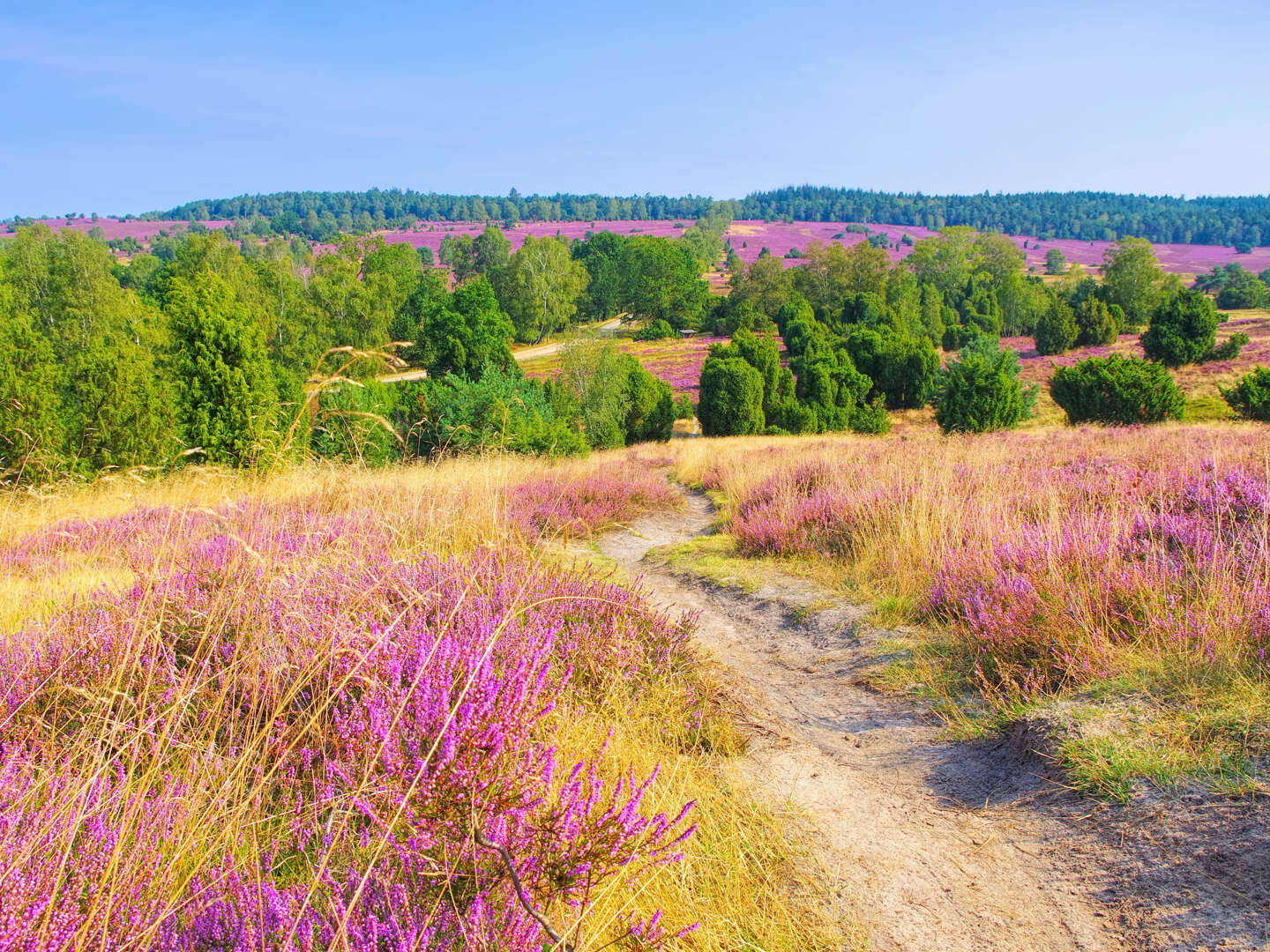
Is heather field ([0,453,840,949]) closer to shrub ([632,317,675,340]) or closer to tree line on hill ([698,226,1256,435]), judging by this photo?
tree line on hill ([698,226,1256,435])

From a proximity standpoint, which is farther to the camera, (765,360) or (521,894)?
(765,360)

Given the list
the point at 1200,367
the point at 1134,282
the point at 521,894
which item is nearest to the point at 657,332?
the point at 1134,282

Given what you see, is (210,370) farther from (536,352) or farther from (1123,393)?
(536,352)

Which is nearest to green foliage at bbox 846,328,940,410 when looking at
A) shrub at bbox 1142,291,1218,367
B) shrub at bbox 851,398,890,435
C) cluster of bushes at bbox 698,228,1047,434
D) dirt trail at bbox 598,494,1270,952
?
cluster of bushes at bbox 698,228,1047,434

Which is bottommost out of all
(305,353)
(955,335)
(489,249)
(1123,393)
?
(305,353)

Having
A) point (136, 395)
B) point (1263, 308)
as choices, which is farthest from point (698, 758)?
point (1263, 308)

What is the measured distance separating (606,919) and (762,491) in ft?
26.7

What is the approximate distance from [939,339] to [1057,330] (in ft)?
34.1

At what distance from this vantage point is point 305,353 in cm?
4916

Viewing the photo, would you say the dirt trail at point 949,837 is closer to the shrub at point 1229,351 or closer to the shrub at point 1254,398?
the shrub at point 1254,398

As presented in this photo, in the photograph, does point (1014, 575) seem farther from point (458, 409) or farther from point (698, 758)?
point (458, 409)

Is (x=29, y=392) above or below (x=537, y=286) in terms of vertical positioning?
below

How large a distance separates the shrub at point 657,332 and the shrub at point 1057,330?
4045 cm

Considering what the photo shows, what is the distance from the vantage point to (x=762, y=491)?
9625mm
